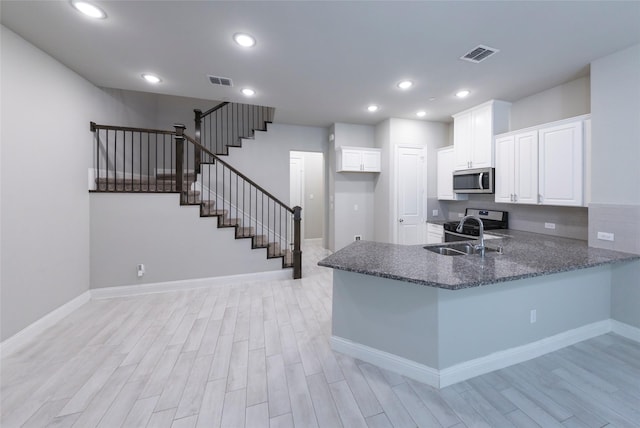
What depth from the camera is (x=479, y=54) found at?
2.68m

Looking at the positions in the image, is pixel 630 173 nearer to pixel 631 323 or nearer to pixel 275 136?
pixel 631 323

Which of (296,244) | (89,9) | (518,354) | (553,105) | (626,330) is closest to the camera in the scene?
(89,9)

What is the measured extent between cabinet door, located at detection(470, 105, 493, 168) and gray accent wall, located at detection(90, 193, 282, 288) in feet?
12.8

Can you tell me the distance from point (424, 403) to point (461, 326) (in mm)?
593

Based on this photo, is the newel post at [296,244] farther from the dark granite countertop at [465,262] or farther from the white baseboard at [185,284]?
the dark granite countertop at [465,262]

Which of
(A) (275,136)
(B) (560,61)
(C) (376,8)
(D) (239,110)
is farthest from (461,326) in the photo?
(D) (239,110)

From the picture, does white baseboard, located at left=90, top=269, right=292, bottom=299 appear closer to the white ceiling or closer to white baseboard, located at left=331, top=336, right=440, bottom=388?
white baseboard, located at left=331, top=336, right=440, bottom=388

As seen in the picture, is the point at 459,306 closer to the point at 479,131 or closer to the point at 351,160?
the point at 479,131

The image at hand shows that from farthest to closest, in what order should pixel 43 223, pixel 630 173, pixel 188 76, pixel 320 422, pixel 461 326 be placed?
pixel 188 76 < pixel 43 223 < pixel 630 173 < pixel 461 326 < pixel 320 422

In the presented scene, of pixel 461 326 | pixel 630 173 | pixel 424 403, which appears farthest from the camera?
pixel 630 173

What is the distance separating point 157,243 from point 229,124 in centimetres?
318

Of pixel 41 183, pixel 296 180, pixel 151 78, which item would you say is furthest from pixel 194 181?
pixel 296 180

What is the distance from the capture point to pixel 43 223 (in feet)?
8.88

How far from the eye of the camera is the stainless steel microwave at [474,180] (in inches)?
154
